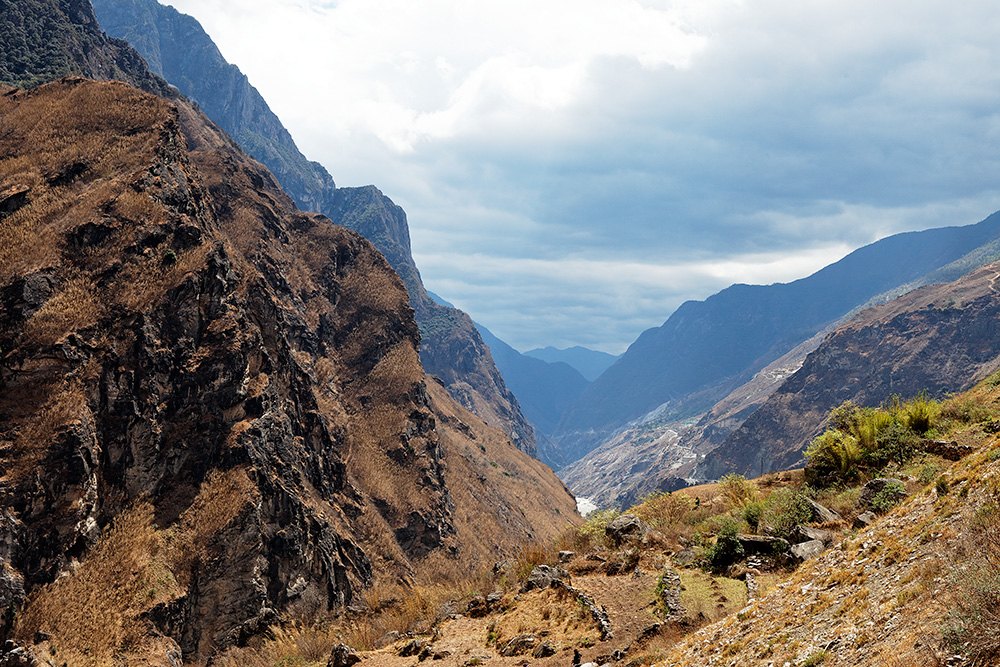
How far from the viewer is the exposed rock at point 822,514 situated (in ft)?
39.8

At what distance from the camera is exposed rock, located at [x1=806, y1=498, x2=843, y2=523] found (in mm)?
12125

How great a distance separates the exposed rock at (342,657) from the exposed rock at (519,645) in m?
3.38

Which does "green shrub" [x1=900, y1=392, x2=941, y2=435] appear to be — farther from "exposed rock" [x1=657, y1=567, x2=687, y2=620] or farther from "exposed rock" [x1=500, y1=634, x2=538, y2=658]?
"exposed rock" [x1=500, y1=634, x2=538, y2=658]

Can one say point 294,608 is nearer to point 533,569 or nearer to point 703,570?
point 533,569

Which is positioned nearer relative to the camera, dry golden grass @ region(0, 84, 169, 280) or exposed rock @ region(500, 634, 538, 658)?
exposed rock @ region(500, 634, 538, 658)

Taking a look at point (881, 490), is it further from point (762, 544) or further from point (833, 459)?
point (833, 459)

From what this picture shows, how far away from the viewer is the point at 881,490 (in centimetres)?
1111

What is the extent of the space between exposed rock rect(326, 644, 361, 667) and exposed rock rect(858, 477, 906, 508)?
1131 cm

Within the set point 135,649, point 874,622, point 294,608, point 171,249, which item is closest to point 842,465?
point 874,622

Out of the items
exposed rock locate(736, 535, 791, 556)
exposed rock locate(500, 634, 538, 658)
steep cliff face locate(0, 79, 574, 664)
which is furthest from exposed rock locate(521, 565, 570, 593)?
steep cliff face locate(0, 79, 574, 664)

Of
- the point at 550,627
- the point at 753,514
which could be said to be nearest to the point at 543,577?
the point at 550,627

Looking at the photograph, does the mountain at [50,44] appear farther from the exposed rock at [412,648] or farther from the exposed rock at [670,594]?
the exposed rock at [670,594]

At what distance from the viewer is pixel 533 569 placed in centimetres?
1395

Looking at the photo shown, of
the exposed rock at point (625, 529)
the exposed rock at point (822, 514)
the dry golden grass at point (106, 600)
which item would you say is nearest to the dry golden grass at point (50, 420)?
the dry golden grass at point (106, 600)
